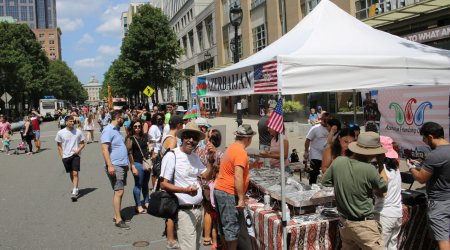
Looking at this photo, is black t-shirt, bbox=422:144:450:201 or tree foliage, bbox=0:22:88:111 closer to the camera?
black t-shirt, bbox=422:144:450:201

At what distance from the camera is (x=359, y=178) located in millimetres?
3898

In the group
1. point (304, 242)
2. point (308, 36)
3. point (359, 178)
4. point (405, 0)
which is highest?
point (405, 0)

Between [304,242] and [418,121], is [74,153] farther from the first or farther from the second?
[418,121]

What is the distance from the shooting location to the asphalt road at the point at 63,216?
6.39 m

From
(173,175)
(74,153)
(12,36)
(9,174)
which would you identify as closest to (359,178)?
(173,175)

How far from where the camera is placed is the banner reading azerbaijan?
26.7ft

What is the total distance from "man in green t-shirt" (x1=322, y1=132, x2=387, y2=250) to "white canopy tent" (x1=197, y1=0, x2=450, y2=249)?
69 centimetres

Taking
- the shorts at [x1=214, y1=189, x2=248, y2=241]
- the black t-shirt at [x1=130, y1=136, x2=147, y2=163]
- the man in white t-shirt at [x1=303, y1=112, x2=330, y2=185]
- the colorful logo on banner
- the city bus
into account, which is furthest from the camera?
the city bus

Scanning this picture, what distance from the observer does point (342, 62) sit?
16.6ft

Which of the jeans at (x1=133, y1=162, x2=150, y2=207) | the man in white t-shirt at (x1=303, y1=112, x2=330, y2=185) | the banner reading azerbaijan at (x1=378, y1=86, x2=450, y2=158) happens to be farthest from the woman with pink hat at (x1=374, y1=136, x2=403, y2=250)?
the jeans at (x1=133, y1=162, x2=150, y2=207)

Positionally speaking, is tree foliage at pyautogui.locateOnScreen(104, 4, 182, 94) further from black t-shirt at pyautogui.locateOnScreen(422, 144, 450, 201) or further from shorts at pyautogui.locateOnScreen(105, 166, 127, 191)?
black t-shirt at pyautogui.locateOnScreen(422, 144, 450, 201)

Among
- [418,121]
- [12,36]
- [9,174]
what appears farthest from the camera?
[12,36]

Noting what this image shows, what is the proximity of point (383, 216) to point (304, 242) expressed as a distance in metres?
0.89

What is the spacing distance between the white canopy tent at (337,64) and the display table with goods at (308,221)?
10.4 inches
